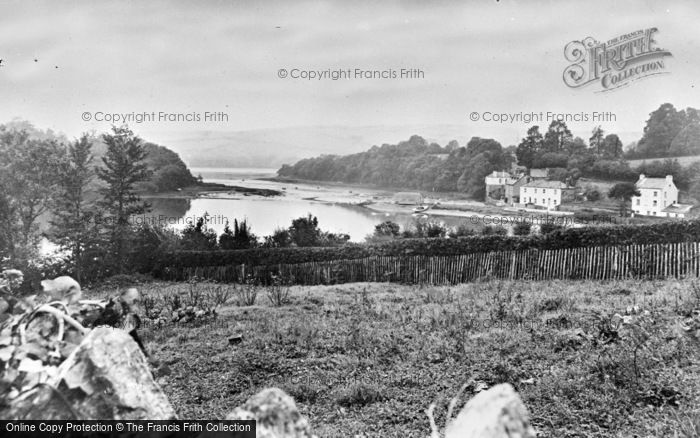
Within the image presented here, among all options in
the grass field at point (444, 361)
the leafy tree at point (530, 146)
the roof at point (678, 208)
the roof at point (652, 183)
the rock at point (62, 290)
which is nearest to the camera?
the rock at point (62, 290)

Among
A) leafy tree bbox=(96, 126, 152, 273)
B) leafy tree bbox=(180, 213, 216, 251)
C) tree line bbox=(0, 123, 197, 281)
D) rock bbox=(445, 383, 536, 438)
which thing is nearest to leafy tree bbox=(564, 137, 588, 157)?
leafy tree bbox=(180, 213, 216, 251)

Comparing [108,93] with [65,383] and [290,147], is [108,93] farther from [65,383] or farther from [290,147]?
[65,383]

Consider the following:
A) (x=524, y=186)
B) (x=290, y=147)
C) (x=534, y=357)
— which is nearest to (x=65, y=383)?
(x=534, y=357)

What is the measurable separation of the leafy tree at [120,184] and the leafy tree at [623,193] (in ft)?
22.0

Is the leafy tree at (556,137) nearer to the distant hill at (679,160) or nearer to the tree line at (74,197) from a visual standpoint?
the distant hill at (679,160)

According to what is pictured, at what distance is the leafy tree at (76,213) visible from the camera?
6.66 metres

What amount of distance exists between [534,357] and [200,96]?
16.6 ft

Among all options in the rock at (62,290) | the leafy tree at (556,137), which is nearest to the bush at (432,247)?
the leafy tree at (556,137)

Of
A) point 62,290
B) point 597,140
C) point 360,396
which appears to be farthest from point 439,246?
point 62,290

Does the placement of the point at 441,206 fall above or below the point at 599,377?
above

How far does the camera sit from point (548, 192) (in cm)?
711

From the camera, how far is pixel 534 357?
3.33 metres

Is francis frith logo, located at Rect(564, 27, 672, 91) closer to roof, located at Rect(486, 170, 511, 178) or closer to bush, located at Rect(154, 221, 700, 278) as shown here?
roof, located at Rect(486, 170, 511, 178)

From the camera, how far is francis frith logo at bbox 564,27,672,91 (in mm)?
6270
